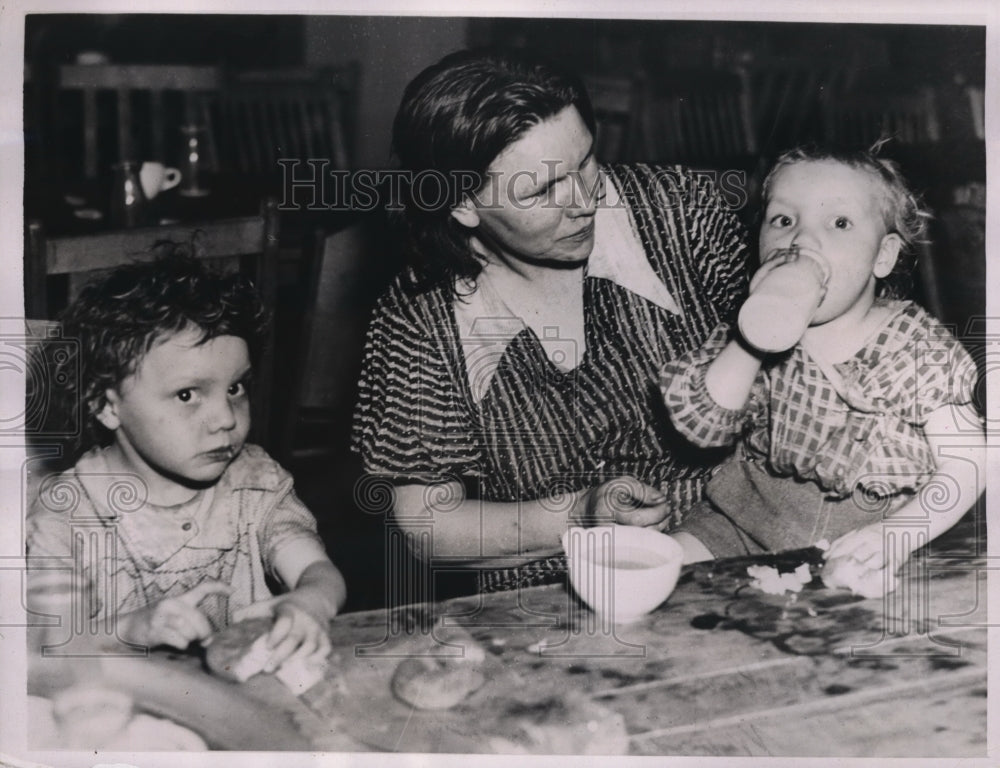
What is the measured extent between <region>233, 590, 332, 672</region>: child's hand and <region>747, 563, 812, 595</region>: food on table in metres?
0.55

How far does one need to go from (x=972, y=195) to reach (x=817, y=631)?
62 centimetres

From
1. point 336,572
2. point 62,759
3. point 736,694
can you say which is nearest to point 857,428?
point 736,694

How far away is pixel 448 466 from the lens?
1.29 m

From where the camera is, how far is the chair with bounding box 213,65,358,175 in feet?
4.25

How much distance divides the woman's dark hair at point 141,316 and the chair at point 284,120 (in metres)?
0.15

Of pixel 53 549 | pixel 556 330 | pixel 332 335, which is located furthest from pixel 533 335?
pixel 53 549

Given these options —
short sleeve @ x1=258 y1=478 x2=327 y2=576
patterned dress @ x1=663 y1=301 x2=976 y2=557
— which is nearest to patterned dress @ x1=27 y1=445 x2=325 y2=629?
short sleeve @ x1=258 y1=478 x2=327 y2=576

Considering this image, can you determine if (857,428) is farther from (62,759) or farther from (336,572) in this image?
(62,759)

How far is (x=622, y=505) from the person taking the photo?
4.28ft

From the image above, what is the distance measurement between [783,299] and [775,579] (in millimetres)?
359

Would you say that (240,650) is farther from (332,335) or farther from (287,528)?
(332,335)

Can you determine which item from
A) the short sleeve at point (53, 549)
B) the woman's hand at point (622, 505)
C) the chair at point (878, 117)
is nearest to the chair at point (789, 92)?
the chair at point (878, 117)

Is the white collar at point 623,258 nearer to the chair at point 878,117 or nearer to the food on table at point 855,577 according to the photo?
the chair at point 878,117

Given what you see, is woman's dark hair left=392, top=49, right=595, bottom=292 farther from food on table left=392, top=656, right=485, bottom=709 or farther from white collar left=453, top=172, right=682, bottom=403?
food on table left=392, top=656, right=485, bottom=709
